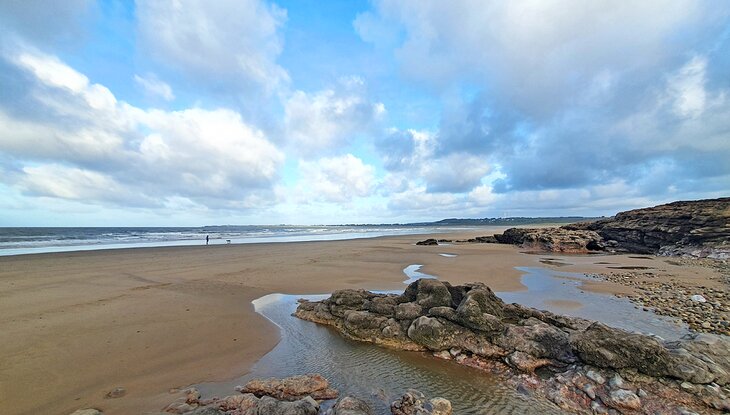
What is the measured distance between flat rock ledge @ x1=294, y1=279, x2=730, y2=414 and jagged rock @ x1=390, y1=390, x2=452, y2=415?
194cm

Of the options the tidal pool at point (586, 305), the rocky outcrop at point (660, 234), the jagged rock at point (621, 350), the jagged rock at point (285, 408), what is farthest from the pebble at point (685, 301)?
the rocky outcrop at point (660, 234)

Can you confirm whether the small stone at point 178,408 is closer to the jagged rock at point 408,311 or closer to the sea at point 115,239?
the jagged rock at point 408,311

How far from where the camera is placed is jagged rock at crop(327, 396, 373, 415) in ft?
15.2

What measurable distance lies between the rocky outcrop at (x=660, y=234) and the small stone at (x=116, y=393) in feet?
110

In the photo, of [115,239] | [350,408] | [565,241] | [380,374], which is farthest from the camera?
[115,239]

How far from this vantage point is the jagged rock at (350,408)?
464 centimetres

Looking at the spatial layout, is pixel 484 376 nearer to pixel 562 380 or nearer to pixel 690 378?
pixel 562 380

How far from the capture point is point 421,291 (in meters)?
9.66

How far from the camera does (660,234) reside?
92.5 feet

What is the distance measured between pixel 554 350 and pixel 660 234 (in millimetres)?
31127

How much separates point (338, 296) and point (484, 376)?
5272 mm

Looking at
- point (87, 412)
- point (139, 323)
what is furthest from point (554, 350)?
point (139, 323)

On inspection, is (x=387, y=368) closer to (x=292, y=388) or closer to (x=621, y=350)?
(x=292, y=388)

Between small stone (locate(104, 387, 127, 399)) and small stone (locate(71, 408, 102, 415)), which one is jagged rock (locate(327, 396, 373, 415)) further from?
small stone (locate(104, 387, 127, 399))
